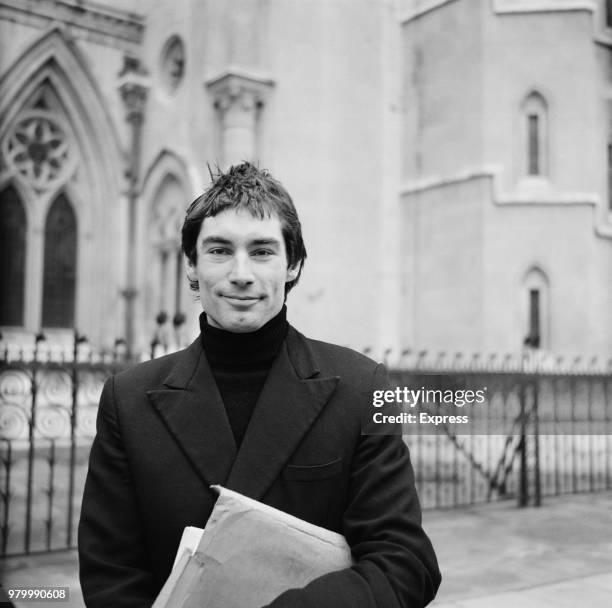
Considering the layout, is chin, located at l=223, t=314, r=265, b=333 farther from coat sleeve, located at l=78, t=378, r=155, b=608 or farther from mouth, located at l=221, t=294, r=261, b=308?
coat sleeve, located at l=78, t=378, r=155, b=608

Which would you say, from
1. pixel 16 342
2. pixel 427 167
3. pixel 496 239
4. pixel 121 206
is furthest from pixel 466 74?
pixel 16 342

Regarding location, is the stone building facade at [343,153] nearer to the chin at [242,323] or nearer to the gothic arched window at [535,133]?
the gothic arched window at [535,133]

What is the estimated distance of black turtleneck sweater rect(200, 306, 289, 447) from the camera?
142 centimetres

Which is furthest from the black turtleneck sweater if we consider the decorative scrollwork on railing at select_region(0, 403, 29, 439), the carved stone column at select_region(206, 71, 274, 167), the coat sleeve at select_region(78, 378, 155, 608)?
the carved stone column at select_region(206, 71, 274, 167)

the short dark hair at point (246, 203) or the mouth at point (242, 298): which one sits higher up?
the short dark hair at point (246, 203)

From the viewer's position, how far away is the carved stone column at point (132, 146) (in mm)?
12336

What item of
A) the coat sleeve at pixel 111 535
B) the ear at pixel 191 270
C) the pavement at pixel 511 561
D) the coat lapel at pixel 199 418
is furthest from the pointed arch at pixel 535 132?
the coat sleeve at pixel 111 535

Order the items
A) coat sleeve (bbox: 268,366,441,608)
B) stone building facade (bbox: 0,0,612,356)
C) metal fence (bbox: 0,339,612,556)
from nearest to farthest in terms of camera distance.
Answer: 1. coat sleeve (bbox: 268,366,441,608)
2. metal fence (bbox: 0,339,612,556)
3. stone building facade (bbox: 0,0,612,356)

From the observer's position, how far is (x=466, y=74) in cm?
1069

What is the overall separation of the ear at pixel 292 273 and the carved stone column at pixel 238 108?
8.97 meters

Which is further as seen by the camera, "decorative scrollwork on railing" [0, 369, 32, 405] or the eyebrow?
"decorative scrollwork on railing" [0, 369, 32, 405]

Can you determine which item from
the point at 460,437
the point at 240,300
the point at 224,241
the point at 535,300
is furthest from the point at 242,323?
the point at 535,300

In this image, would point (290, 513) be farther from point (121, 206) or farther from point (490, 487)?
point (121, 206)

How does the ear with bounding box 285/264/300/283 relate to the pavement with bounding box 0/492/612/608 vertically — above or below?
above
